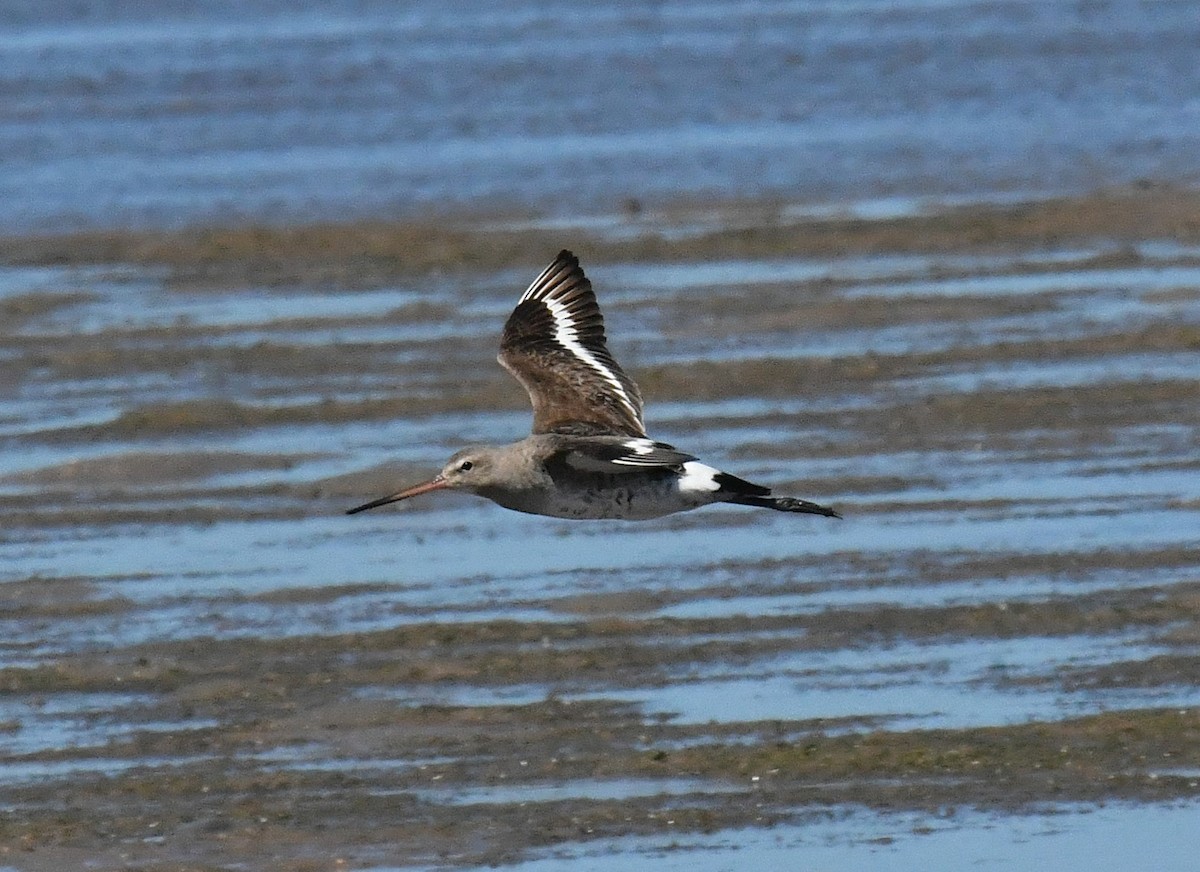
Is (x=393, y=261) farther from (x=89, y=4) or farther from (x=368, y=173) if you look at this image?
(x=89, y=4)

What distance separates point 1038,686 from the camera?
27.3 ft

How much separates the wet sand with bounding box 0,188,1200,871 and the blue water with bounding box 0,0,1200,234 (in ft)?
8.48

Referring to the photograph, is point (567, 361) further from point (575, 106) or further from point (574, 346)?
point (575, 106)

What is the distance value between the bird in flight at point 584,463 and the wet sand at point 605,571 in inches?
26.1

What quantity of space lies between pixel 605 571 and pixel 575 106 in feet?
40.3

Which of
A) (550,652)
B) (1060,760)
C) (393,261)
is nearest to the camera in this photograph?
(1060,760)

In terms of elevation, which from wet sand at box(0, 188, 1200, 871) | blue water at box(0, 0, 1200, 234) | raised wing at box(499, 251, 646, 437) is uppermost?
blue water at box(0, 0, 1200, 234)

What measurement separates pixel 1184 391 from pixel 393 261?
5.79m

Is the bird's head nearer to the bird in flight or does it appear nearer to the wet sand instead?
the bird in flight

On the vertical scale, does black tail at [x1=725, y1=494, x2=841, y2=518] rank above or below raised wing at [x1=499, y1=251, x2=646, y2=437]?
below

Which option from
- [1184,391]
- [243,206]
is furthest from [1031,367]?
[243,206]

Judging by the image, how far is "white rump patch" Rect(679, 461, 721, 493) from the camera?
793 cm

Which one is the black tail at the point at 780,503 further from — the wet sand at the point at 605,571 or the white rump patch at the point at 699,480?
the wet sand at the point at 605,571

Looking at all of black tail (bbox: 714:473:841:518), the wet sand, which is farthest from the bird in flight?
the wet sand
